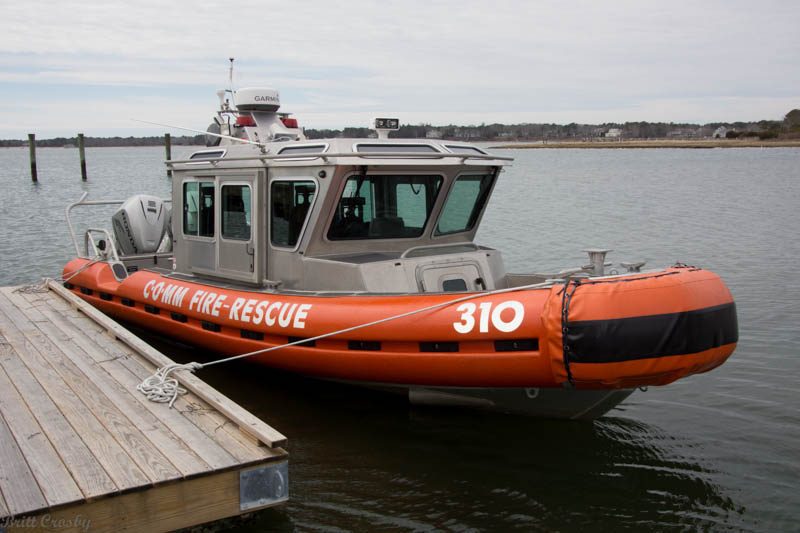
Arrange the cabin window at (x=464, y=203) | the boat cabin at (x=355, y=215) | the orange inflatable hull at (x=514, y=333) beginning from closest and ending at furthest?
the orange inflatable hull at (x=514, y=333) < the boat cabin at (x=355, y=215) < the cabin window at (x=464, y=203)

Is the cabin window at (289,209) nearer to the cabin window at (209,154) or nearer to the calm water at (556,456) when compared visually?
the cabin window at (209,154)

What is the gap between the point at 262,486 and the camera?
3744 mm

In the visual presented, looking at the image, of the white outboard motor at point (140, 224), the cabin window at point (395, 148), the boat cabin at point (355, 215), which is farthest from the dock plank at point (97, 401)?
the cabin window at point (395, 148)

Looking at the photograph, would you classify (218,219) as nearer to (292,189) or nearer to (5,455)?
(292,189)

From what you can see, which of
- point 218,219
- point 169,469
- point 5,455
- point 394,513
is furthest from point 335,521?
point 218,219

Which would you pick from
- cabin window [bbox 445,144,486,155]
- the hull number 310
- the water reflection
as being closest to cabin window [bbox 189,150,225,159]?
cabin window [bbox 445,144,486,155]

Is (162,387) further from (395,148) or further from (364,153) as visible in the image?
(395,148)

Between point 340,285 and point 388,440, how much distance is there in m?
1.35

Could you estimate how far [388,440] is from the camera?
562 centimetres

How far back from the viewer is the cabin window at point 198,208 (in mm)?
7148

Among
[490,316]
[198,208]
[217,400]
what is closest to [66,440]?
[217,400]

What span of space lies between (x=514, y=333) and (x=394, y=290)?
4.83ft

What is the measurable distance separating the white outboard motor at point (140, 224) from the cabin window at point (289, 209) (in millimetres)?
3482

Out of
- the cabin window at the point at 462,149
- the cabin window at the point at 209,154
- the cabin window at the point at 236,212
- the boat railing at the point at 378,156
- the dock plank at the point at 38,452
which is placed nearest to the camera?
the dock plank at the point at 38,452
